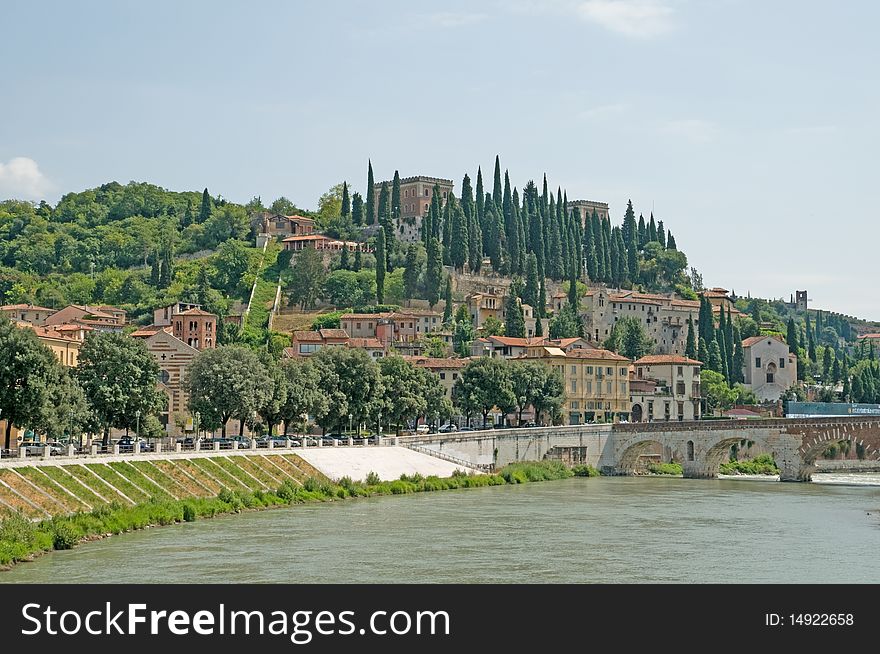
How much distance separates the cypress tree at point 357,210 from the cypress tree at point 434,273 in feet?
84.8

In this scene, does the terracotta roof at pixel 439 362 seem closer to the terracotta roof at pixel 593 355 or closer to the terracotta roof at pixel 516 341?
the terracotta roof at pixel 516 341

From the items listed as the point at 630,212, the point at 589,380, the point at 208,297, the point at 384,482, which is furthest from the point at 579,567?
the point at 630,212

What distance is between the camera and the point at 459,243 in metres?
145

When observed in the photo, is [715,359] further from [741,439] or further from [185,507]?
[185,507]

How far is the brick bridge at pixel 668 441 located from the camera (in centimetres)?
7906

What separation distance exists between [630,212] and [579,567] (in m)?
139

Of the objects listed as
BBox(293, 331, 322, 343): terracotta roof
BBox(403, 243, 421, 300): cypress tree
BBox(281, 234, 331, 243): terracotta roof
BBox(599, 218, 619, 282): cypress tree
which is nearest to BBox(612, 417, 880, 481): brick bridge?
BBox(293, 331, 322, 343): terracotta roof

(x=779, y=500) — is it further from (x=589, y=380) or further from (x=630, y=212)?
(x=630, y=212)

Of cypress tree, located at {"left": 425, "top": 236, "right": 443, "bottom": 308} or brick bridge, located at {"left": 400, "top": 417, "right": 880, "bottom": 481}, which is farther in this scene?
cypress tree, located at {"left": 425, "top": 236, "right": 443, "bottom": 308}

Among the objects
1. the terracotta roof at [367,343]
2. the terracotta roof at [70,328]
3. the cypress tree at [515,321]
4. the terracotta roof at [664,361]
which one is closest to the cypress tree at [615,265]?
the cypress tree at [515,321]

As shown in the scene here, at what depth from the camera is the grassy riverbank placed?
128 feet

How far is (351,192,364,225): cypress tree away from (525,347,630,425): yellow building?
184ft

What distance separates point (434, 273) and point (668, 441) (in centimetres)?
5586

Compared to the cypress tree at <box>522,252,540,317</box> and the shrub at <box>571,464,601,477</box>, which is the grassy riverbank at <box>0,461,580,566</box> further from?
the cypress tree at <box>522,252,540,317</box>
